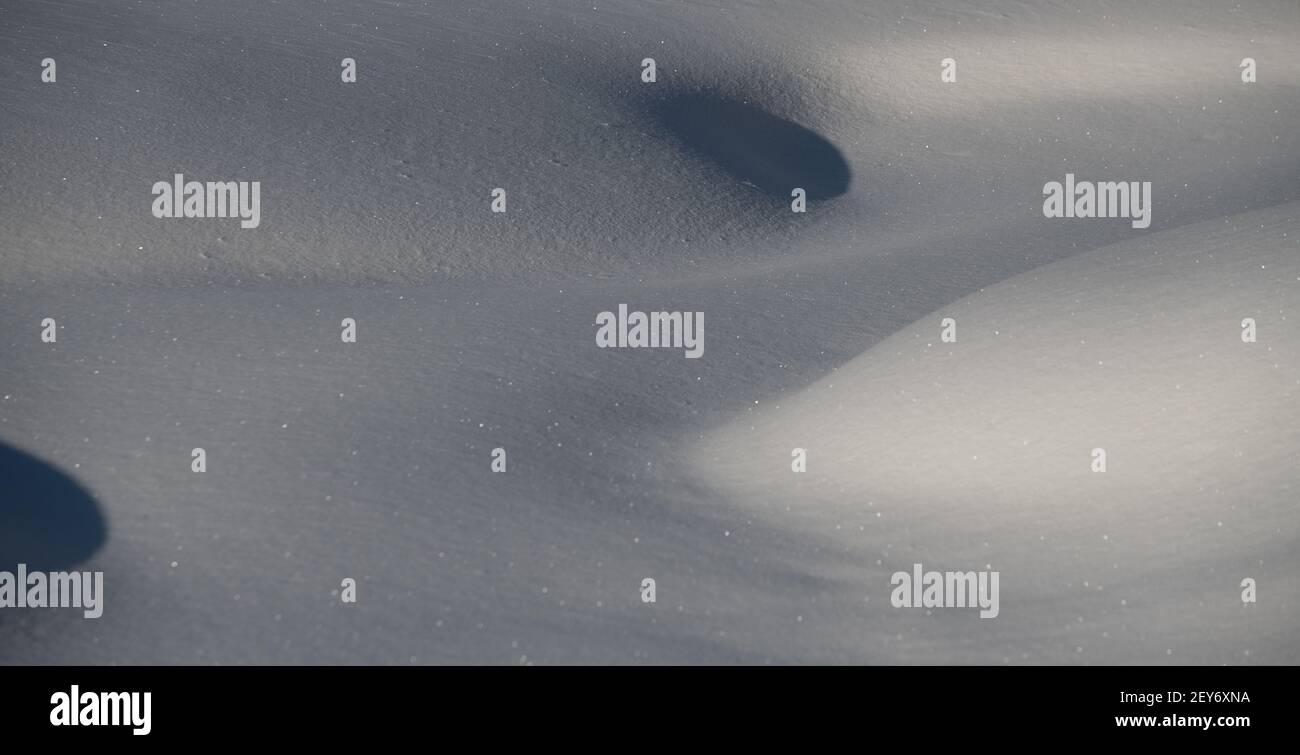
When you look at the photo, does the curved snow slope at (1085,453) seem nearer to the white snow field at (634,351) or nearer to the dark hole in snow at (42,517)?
the white snow field at (634,351)

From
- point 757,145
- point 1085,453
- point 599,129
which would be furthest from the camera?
point 757,145

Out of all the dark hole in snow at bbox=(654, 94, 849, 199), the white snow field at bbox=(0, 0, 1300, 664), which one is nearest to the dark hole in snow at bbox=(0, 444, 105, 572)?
the white snow field at bbox=(0, 0, 1300, 664)

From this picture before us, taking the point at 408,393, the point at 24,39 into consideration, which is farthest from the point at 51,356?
the point at 24,39

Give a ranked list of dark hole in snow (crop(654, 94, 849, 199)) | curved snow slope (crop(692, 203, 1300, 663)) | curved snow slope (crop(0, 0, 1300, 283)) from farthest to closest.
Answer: dark hole in snow (crop(654, 94, 849, 199))
curved snow slope (crop(0, 0, 1300, 283))
curved snow slope (crop(692, 203, 1300, 663))

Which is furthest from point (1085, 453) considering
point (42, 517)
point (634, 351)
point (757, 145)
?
point (42, 517)

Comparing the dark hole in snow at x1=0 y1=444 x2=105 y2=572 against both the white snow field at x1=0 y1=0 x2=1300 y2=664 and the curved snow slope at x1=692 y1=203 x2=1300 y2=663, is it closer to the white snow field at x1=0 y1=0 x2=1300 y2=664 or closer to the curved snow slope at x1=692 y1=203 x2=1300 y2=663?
the white snow field at x1=0 y1=0 x2=1300 y2=664

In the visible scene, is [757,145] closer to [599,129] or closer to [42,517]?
[599,129]
